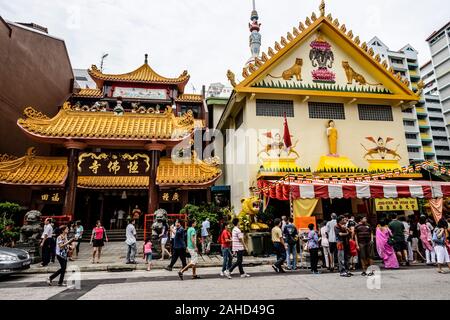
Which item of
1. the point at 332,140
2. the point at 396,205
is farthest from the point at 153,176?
the point at 396,205

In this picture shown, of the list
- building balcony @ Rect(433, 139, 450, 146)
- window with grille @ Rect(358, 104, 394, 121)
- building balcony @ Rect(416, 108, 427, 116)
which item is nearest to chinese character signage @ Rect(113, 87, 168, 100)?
window with grille @ Rect(358, 104, 394, 121)

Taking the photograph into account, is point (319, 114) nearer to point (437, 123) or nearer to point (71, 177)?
point (71, 177)

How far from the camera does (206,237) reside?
13.3m

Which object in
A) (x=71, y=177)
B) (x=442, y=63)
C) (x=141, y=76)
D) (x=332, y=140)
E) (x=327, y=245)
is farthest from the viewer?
(x=442, y=63)

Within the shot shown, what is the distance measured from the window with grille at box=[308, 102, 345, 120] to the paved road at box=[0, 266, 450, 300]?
10.4 m

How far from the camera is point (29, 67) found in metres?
19.6

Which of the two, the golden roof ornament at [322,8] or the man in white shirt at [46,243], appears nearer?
the man in white shirt at [46,243]

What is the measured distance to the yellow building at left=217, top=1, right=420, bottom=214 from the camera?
1630cm

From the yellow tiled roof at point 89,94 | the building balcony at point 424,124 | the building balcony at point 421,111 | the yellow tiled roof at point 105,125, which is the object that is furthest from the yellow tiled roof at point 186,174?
the building balcony at point 421,111

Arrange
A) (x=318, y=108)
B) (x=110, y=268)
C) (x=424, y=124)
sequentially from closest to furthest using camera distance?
(x=110, y=268), (x=318, y=108), (x=424, y=124)

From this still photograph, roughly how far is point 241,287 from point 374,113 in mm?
15802

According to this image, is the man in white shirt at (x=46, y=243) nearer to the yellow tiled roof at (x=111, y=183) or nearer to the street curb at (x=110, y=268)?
the street curb at (x=110, y=268)

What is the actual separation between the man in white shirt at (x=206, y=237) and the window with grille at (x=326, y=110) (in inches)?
382

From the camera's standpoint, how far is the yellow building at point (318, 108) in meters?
16.3
